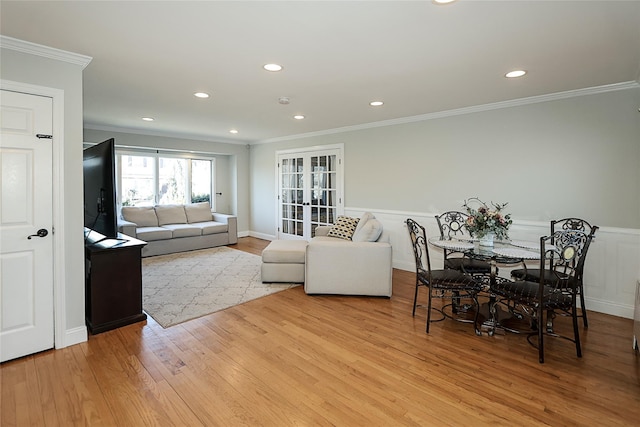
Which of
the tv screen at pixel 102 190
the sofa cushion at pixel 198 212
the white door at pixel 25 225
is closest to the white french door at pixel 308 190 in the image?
the sofa cushion at pixel 198 212

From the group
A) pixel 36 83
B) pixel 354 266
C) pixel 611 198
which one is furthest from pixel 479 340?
pixel 36 83

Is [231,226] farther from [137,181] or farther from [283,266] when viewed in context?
[283,266]

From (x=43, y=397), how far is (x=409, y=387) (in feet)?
7.68

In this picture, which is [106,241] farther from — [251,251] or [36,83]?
[251,251]

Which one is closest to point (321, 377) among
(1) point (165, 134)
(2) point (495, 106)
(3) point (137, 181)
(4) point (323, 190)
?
(2) point (495, 106)

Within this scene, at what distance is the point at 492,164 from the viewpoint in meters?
4.21

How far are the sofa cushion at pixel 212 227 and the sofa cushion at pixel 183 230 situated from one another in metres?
0.11

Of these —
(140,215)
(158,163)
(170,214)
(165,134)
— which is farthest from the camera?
(158,163)

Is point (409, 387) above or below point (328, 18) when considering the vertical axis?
below

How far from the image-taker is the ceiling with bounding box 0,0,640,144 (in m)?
1.95

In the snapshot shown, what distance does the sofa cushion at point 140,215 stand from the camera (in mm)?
6152

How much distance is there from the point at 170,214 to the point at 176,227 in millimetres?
472

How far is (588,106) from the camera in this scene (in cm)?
350

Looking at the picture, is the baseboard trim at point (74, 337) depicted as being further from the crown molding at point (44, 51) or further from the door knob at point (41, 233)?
the crown molding at point (44, 51)
